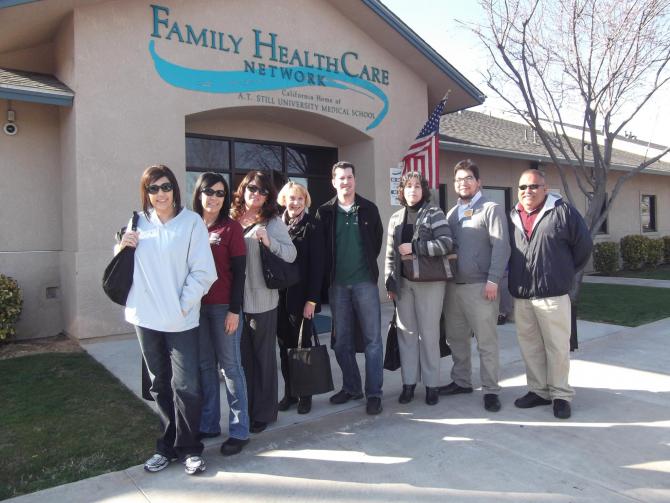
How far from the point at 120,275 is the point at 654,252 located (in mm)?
19194

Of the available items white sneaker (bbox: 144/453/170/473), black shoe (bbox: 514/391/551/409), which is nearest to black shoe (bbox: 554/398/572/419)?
black shoe (bbox: 514/391/551/409)

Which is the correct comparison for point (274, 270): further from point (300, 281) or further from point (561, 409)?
point (561, 409)

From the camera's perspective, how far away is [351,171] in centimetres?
422

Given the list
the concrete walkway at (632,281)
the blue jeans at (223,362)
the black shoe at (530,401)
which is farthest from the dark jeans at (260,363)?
the concrete walkway at (632,281)

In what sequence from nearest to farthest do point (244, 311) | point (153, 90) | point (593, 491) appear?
point (593, 491) < point (244, 311) < point (153, 90)

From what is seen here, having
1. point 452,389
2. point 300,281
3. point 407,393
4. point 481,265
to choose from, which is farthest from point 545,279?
point 300,281

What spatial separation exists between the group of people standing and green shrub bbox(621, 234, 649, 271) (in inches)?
595

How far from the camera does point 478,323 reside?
4328mm

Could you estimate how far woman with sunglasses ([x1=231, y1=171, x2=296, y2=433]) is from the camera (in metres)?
3.73

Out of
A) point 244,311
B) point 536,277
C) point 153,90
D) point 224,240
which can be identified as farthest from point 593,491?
→ point 153,90

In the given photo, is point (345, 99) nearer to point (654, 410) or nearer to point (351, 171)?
point (351, 171)

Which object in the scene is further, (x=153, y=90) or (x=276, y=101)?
(x=276, y=101)

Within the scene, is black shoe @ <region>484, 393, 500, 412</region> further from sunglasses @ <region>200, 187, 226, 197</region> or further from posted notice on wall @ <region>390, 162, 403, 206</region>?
posted notice on wall @ <region>390, 162, 403, 206</region>

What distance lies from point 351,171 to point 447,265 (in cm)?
110
